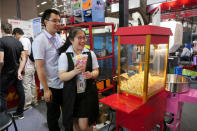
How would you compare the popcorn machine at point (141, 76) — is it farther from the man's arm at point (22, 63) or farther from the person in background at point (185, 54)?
the person in background at point (185, 54)

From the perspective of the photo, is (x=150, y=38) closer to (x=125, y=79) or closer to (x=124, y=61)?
(x=124, y=61)

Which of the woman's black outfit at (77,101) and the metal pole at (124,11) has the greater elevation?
the metal pole at (124,11)

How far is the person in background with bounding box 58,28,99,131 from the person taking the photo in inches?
61.5

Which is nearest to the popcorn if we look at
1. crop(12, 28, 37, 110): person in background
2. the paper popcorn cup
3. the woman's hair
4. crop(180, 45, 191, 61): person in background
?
the paper popcorn cup

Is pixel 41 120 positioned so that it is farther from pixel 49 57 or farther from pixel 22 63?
pixel 49 57

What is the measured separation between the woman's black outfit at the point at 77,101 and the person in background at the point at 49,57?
24 cm

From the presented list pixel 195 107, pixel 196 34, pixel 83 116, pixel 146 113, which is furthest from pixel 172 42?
pixel 196 34

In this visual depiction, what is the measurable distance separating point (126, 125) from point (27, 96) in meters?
2.74

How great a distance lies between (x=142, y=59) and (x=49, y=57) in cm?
109

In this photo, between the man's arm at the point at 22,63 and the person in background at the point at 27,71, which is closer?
the man's arm at the point at 22,63

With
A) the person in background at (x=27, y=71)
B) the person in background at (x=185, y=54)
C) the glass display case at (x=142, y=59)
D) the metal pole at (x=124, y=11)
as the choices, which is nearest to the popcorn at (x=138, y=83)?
the glass display case at (x=142, y=59)

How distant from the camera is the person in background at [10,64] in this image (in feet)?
9.09

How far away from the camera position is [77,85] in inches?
63.9

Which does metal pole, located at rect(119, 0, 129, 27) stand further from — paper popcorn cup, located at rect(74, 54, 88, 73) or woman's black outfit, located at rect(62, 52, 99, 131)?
paper popcorn cup, located at rect(74, 54, 88, 73)
